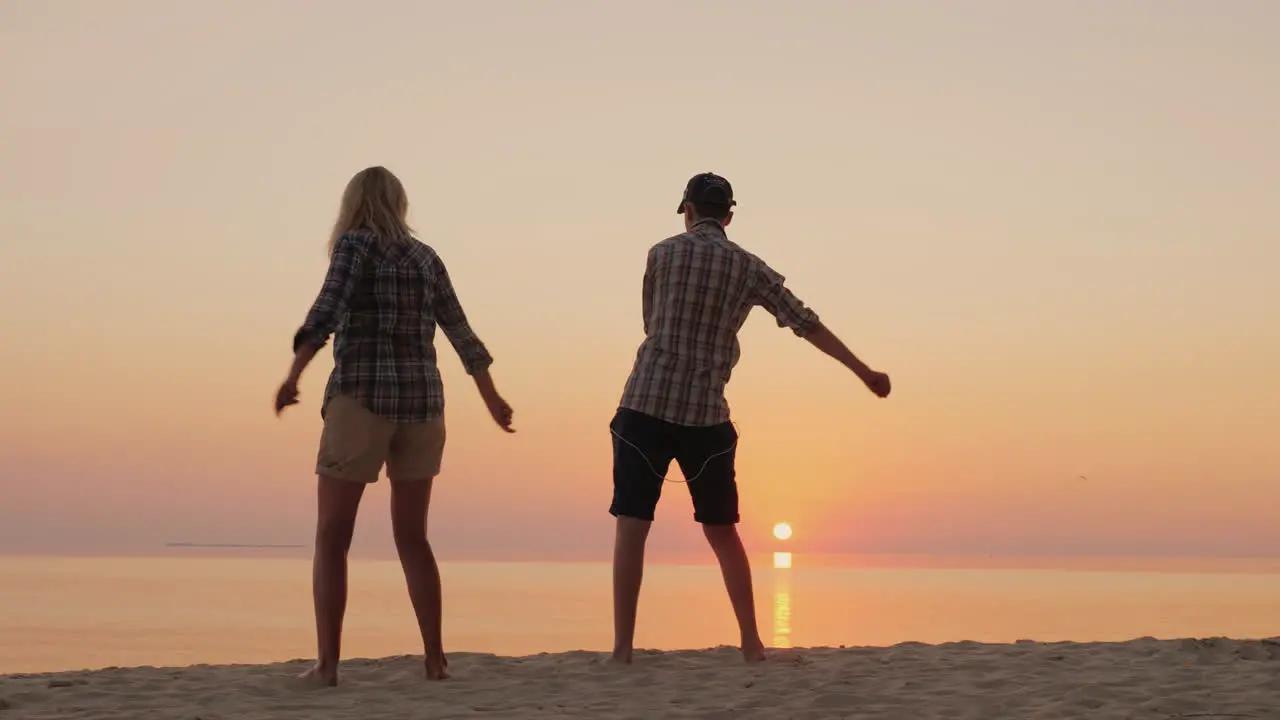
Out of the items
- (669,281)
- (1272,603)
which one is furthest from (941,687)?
(1272,603)

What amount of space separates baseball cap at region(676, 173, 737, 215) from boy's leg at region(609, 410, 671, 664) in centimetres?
121

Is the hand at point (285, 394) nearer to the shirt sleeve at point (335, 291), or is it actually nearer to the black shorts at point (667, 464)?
the shirt sleeve at point (335, 291)

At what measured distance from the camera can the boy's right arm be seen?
640 centimetres

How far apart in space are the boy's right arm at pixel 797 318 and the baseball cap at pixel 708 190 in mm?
437

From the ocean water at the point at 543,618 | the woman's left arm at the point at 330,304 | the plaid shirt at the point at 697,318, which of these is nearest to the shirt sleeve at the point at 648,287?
the plaid shirt at the point at 697,318

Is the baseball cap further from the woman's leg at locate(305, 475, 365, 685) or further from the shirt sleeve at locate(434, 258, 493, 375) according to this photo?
the woman's leg at locate(305, 475, 365, 685)

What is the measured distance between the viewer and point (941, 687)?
588cm

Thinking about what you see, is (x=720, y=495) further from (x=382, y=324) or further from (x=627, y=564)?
(x=382, y=324)

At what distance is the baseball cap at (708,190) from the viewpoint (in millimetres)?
6621

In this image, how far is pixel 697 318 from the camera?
6332 millimetres

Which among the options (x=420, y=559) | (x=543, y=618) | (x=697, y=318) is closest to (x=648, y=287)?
(x=697, y=318)

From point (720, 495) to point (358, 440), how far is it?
1849 mm

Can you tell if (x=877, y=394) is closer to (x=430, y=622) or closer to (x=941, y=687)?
(x=941, y=687)

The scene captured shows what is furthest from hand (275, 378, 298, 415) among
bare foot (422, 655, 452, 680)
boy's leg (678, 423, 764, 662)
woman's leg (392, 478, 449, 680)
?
boy's leg (678, 423, 764, 662)
